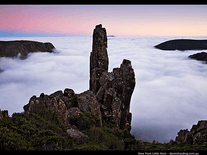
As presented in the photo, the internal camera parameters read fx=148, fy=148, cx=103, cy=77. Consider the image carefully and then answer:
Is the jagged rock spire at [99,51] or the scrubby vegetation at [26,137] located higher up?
the jagged rock spire at [99,51]

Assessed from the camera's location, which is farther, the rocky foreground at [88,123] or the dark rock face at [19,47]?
the dark rock face at [19,47]

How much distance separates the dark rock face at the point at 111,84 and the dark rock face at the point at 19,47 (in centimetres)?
13675

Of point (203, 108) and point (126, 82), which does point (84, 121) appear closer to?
point (126, 82)

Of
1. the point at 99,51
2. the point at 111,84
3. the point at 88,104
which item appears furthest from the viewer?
the point at 99,51

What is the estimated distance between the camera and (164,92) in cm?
15325

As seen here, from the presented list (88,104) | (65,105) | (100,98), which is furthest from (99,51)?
(65,105)

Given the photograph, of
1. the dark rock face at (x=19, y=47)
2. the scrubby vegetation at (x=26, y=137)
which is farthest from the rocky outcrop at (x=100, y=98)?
the dark rock face at (x=19, y=47)

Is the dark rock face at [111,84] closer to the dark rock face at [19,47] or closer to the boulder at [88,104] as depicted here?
the boulder at [88,104]

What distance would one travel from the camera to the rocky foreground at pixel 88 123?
9.91 meters

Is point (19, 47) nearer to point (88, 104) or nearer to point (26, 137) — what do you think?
point (88, 104)

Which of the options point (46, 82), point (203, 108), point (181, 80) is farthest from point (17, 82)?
point (181, 80)

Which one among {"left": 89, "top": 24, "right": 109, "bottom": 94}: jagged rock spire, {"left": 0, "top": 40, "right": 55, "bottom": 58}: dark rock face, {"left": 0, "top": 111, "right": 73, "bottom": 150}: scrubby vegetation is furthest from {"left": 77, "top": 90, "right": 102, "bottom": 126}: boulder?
{"left": 0, "top": 40, "right": 55, "bottom": 58}: dark rock face

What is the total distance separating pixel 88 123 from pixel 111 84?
42.4 feet

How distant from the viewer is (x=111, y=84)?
2914 centimetres
